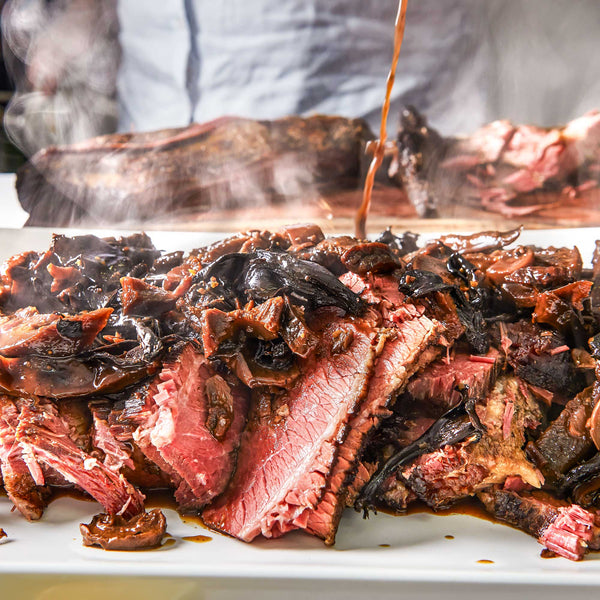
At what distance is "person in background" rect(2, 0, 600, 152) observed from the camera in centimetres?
816

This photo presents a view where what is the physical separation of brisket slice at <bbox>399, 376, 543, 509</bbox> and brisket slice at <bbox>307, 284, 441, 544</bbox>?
1.08ft

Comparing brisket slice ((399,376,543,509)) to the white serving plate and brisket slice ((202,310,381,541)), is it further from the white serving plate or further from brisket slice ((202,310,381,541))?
brisket slice ((202,310,381,541))

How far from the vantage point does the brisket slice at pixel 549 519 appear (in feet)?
7.48

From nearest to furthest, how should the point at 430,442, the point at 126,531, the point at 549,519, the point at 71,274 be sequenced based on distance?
the point at 126,531 → the point at 549,519 → the point at 430,442 → the point at 71,274

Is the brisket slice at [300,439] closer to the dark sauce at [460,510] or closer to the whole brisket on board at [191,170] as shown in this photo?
the dark sauce at [460,510]

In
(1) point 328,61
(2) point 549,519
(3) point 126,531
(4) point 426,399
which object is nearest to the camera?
(3) point 126,531

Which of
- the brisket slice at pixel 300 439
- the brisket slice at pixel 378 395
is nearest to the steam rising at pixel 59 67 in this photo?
the brisket slice at pixel 300 439

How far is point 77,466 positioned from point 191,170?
3.72 m

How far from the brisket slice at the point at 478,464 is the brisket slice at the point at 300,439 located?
445mm

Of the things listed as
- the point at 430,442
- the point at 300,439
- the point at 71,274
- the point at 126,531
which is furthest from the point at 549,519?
the point at 71,274

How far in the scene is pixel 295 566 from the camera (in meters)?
2.01

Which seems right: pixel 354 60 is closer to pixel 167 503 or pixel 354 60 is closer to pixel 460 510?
pixel 460 510

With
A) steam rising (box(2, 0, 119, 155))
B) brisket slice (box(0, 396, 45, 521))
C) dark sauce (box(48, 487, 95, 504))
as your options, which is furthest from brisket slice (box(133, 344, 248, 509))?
steam rising (box(2, 0, 119, 155))

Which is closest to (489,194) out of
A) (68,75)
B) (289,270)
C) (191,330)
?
(289,270)
